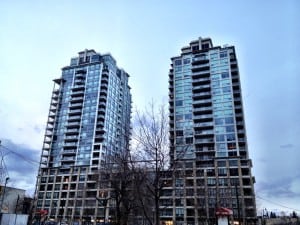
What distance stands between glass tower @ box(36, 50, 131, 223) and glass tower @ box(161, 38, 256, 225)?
27156 millimetres

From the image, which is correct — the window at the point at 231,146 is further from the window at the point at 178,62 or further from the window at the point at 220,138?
the window at the point at 178,62

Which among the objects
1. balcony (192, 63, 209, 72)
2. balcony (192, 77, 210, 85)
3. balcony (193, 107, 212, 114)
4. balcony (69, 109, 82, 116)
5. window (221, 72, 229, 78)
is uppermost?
balcony (192, 63, 209, 72)

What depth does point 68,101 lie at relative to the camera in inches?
4862

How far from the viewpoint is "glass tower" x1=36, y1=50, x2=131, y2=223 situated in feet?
337

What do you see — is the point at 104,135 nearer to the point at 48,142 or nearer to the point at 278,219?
the point at 48,142

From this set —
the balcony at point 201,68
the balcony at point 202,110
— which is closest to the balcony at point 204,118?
the balcony at point 202,110

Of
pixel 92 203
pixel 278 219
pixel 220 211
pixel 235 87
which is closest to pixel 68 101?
pixel 92 203

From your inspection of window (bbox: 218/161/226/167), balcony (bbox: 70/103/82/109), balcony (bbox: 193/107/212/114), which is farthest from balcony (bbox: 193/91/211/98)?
balcony (bbox: 70/103/82/109)

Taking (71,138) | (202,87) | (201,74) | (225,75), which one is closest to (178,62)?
(201,74)

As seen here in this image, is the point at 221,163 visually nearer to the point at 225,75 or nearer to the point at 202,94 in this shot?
the point at 202,94

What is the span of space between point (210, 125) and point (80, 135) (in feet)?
177

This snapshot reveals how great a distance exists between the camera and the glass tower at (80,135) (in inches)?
4048

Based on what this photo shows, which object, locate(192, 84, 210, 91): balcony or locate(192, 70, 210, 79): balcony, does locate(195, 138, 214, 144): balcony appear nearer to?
locate(192, 84, 210, 91): balcony

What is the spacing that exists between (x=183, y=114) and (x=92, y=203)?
47.0 meters
